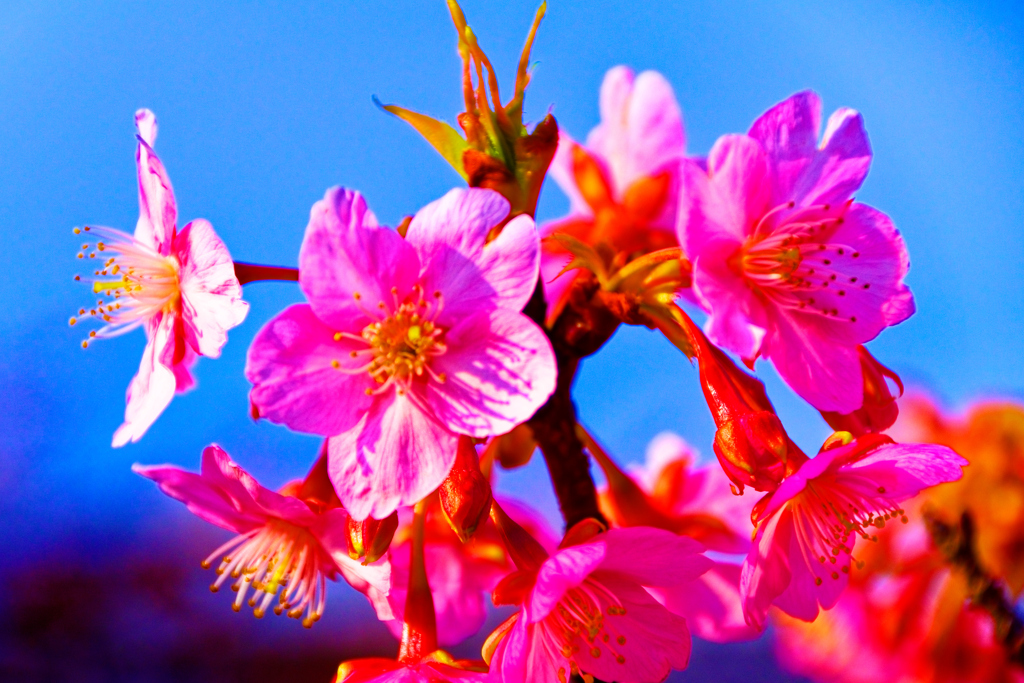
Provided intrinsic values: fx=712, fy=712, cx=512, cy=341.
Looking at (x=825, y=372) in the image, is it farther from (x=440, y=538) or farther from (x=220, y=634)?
(x=220, y=634)

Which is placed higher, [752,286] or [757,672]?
[752,286]

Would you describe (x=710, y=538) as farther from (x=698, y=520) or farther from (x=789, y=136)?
(x=789, y=136)

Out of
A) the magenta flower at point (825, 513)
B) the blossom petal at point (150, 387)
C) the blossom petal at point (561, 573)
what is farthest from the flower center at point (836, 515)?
the blossom petal at point (150, 387)

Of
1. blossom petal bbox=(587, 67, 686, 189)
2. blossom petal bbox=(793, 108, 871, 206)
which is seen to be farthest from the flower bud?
blossom petal bbox=(587, 67, 686, 189)

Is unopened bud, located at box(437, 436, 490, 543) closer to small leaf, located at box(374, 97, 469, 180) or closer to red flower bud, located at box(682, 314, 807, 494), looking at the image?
red flower bud, located at box(682, 314, 807, 494)

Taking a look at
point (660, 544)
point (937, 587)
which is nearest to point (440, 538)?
point (660, 544)

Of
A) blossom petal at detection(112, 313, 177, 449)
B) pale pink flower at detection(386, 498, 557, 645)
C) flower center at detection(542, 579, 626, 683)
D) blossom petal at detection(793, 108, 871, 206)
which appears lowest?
pale pink flower at detection(386, 498, 557, 645)
